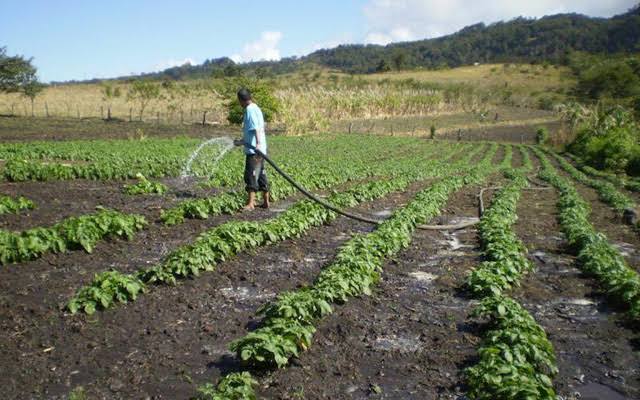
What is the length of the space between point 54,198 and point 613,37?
A: 176785 mm

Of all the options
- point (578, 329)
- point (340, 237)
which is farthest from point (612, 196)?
point (578, 329)

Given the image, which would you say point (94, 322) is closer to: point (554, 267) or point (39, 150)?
point (554, 267)

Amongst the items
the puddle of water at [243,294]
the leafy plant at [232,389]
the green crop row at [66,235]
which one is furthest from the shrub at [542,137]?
the leafy plant at [232,389]

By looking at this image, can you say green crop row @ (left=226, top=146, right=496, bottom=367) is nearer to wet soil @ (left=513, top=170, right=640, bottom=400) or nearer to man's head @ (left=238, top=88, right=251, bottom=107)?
wet soil @ (left=513, top=170, right=640, bottom=400)

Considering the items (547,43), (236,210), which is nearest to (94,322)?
(236,210)

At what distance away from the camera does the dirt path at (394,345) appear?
491 centimetres

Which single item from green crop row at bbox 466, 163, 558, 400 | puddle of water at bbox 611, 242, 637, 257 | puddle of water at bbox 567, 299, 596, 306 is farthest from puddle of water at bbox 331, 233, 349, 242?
puddle of water at bbox 611, 242, 637, 257

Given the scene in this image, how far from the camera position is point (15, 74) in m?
43.2

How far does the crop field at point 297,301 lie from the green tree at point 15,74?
35.2m

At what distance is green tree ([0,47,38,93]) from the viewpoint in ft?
141

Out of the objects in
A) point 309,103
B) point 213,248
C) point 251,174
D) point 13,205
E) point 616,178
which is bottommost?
point 616,178

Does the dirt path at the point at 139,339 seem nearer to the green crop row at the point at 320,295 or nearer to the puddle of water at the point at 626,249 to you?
the green crop row at the point at 320,295

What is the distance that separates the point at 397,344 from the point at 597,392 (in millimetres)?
2002

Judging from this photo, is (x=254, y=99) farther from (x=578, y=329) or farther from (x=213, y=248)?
(x=578, y=329)
